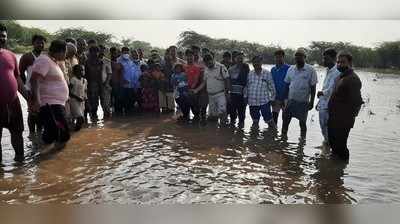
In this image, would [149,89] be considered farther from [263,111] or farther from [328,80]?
[328,80]

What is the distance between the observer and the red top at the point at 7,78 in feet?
13.8

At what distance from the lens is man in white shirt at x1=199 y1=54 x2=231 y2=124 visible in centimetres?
827

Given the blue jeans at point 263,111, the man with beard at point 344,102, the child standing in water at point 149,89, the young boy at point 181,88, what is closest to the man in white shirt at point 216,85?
the young boy at point 181,88

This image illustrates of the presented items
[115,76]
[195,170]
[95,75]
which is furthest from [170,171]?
[115,76]

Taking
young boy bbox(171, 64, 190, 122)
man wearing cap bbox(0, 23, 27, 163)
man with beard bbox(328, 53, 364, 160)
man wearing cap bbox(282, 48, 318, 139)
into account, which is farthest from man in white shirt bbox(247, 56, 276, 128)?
man wearing cap bbox(0, 23, 27, 163)

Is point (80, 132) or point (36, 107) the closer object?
point (36, 107)

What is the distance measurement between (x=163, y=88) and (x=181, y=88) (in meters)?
0.69

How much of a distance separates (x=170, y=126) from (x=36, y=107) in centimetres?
369

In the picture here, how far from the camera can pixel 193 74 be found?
862 centimetres

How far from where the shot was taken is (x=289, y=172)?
16.8 ft

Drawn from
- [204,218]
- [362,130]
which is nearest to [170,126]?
[362,130]

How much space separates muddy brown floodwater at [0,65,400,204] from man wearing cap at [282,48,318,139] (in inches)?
23.2

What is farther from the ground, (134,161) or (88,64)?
(88,64)
